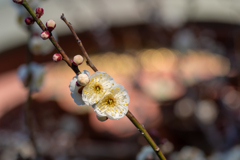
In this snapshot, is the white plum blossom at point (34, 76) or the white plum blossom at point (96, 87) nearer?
the white plum blossom at point (96, 87)

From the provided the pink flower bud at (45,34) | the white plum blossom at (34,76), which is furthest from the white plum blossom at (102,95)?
the white plum blossom at (34,76)

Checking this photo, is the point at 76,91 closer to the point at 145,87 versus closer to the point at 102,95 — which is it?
the point at 102,95

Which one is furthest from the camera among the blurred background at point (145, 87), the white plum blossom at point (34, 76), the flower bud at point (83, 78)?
the blurred background at point (145, 87)

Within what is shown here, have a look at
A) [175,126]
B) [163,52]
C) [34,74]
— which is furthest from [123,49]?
[34,74]

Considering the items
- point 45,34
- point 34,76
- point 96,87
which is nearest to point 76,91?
point 96,87

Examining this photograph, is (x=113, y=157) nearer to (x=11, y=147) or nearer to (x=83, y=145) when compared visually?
(x=83, y=145)

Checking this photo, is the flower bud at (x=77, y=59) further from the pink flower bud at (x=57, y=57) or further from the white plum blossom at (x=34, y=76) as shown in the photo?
the white plum blossom at (x=34, y=76)

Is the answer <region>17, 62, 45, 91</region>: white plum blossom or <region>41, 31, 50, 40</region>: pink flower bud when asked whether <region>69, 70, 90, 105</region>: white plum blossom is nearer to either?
<region>41, 31, 50, 40</region>: pink flower bud

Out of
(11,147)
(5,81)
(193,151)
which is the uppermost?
(5,81)
